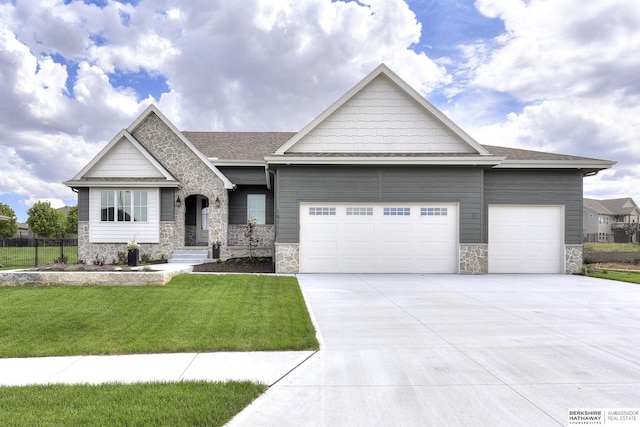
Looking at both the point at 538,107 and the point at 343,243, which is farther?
the point at 538,107

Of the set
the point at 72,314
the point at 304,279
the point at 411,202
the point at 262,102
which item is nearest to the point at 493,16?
the point at 411,202

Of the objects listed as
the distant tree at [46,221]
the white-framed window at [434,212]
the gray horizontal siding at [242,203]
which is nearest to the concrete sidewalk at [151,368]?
the white-framed window at [434,212]

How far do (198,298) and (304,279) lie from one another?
403 centimetres

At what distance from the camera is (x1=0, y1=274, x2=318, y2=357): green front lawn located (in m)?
4.81

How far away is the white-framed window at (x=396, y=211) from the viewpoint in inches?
496

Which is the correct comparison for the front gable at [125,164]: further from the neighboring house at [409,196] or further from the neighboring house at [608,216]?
the neighboring house at [608,216]

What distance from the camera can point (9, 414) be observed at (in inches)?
118

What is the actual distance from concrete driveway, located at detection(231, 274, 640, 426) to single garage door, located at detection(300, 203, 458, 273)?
13.6 feet

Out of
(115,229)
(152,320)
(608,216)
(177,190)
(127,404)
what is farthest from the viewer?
(608,216)

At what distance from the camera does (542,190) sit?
13.1 m

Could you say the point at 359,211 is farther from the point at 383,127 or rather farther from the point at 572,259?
the point at 572,259

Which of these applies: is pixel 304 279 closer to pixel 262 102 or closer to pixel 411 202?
pixel 411 202

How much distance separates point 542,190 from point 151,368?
14088mm

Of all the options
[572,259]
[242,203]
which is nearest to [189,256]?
[242,203]
